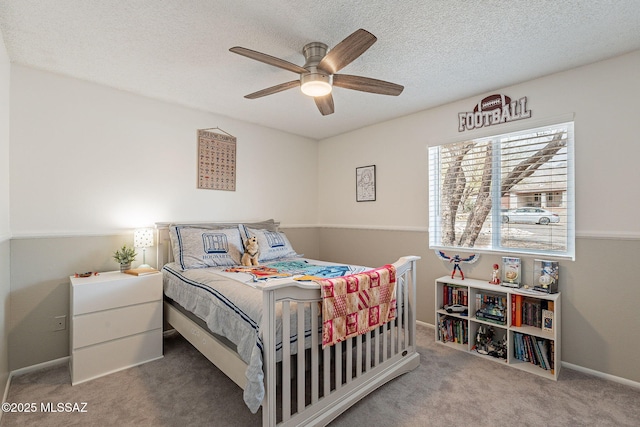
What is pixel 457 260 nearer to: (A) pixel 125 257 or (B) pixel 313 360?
(B) pixel 313 360

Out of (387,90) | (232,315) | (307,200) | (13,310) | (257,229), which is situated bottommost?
(13,310)

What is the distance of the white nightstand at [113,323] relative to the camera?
2209 millimetres

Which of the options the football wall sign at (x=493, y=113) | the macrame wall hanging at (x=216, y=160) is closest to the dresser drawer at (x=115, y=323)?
the macrame wall hanging at (x=216, y=160)

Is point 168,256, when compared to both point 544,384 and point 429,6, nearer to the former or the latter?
point 429,6

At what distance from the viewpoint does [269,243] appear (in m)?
3.28

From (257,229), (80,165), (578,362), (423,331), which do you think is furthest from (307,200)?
(578,362)

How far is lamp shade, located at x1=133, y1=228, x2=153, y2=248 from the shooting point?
2721 millimetres

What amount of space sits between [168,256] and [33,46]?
194 cm

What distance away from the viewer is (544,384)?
217cm

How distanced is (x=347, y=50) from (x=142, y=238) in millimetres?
2377

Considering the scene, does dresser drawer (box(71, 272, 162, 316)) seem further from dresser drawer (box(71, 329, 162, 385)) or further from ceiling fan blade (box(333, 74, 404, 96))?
ceiling fan blade (box(333, 74, 404, 96))

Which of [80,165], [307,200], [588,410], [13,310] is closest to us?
[588,410]

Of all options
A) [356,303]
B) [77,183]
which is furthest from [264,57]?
[77,183]

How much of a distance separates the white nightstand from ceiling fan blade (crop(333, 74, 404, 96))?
2196 mm
